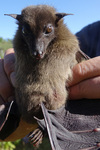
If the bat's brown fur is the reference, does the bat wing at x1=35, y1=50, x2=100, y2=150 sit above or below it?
below

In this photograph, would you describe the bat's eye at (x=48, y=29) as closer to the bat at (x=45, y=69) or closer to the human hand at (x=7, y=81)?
the bat at (x=45, y=69)

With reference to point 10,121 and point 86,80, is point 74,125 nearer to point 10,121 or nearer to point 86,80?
point 86,80

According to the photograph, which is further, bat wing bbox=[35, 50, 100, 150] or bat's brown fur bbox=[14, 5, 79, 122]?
bat's brown fur bbox=[14, 5, 79, 122]

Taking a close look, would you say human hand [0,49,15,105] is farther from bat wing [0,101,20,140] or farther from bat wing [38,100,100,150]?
bat wing [38,100,100,150]

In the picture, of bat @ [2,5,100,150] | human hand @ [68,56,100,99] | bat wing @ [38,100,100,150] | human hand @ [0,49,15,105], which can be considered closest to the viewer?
bat wing @ [38,100,100,150]

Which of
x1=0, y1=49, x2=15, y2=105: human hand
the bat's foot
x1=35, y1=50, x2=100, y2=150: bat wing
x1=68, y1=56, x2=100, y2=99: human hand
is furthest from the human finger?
x1=0, y1=49, x2=15, y2=105: human hand

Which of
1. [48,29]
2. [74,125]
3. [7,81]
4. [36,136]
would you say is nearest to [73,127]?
[74,125]

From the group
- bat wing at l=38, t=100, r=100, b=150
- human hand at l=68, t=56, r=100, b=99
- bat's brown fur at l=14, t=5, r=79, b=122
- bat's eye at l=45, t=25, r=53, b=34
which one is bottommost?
bat wing at l=38, t=100, r=100, b=150
